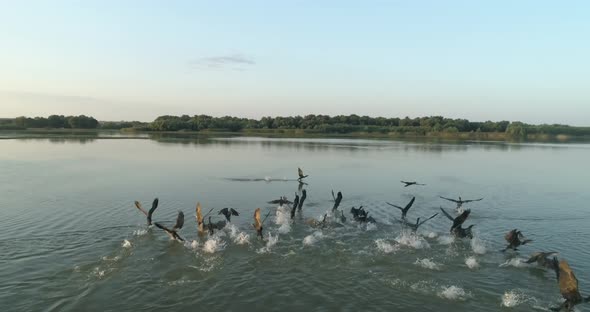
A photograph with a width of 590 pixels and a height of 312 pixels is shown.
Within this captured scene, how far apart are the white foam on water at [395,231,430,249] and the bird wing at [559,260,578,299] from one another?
514cm

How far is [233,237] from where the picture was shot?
13.2 metres

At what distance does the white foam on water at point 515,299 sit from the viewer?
29.6 feet

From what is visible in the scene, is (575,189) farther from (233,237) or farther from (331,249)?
(233,237)

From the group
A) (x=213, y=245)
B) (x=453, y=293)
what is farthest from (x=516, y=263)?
(x=213, y=245)

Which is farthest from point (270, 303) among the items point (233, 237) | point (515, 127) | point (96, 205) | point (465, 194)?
point (515, 127)

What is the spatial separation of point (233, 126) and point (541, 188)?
13256cm

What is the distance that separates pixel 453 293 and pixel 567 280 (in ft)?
7.89

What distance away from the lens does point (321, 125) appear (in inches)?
5881

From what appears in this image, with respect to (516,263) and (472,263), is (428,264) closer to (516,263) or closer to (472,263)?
(472,263)

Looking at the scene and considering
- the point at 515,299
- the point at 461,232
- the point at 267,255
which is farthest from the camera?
the point at 461,232

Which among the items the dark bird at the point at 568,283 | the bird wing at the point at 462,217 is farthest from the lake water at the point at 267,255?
the dark bird at the point at 568,283

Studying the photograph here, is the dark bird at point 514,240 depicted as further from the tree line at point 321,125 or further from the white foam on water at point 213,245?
the tree line at point 321,125

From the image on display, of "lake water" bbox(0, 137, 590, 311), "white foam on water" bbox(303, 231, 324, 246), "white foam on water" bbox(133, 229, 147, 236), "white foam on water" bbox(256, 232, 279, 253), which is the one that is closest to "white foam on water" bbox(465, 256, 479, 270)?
"lake water" bbox(0, 137, 590, 311)

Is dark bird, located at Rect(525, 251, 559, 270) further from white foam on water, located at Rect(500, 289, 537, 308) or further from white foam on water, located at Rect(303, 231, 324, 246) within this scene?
white foam on water, located at Rect(303, 231, 324, 246)
